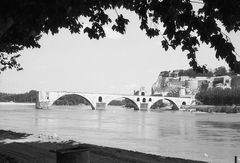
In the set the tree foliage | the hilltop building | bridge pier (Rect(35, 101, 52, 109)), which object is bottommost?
bridge pier (Rect(35, 101, 52, 109))

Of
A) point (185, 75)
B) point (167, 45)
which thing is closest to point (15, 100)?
point (185, 75)

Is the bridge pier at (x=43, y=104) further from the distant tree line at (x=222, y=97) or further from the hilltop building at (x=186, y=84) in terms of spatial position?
the hilltop building at (x=186, y=84)

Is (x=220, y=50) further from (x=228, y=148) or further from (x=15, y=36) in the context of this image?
(x=228, y=148)

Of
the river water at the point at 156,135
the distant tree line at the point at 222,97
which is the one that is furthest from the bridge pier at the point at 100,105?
the river water at the point at 156,135

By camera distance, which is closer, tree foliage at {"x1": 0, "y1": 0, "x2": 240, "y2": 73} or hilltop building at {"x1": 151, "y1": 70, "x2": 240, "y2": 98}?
tree foliage at {"x1": 0, "y1": 0, "x2": 240, "y2": 73}

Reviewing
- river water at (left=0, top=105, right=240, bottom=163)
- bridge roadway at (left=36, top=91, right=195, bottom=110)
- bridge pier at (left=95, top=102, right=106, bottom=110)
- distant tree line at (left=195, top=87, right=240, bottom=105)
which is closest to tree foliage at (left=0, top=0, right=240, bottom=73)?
river water at (left=0, top=105, right=240, bottom=163)

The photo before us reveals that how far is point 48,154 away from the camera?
5.65 m

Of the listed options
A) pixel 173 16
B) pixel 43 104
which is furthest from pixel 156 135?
pixel 43 104

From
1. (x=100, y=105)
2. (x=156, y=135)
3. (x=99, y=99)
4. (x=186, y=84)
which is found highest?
(x=186, y=84)

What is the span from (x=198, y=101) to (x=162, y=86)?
44851 millimetres

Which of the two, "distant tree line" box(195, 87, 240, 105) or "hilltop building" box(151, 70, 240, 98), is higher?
"hilltop building" box(151, 70, 240, 98)

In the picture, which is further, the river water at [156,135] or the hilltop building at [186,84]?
the hilltop building at [186,84]

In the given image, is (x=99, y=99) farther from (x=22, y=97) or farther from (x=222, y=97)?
(x=22, y=97)

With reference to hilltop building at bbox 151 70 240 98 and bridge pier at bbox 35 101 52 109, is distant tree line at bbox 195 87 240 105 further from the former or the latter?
bridge pier at bbox 35 101 52 109
